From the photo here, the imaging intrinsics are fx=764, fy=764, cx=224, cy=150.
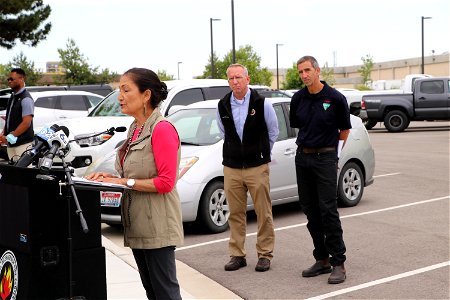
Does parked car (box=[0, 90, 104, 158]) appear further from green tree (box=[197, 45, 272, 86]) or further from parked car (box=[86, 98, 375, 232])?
green tree (box=[197, 45, 272, 86])

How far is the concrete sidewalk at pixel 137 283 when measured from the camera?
258 inches

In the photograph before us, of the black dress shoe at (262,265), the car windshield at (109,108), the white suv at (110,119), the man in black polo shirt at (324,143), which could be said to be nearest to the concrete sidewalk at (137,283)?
the black dress shoe at (262,265)

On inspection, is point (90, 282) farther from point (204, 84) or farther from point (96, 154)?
point (204, 84)

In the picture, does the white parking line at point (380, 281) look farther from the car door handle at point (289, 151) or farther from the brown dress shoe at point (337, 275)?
the car door handle at point (289, 151)

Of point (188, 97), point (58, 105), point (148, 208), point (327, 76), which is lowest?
point (148, 208)

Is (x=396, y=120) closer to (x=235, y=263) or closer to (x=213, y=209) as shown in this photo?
(x=213, y=209)

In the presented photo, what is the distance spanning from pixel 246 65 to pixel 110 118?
174 feet

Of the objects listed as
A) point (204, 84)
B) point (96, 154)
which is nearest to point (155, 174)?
point (96, 154)

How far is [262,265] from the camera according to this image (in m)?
7.45

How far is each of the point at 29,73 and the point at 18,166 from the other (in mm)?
63298

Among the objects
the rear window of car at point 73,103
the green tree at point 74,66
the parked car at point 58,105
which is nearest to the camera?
the parked car at point 58,105

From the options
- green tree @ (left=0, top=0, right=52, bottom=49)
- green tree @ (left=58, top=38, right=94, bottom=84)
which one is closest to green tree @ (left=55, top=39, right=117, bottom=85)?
green tree @ (left=58, top=38, right=94, bottom=84)

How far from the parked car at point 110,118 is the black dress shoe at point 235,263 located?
16.0 feet

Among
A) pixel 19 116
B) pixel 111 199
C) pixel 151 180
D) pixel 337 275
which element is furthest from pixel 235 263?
pixel 19 116
